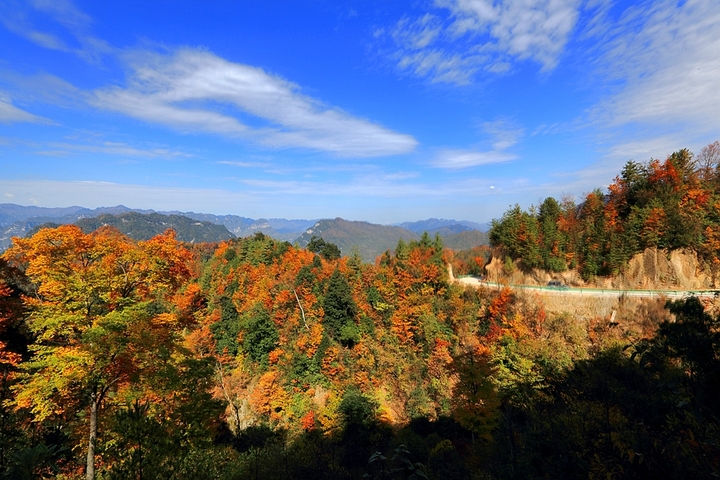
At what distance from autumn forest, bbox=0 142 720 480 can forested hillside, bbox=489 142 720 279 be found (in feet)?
0.58

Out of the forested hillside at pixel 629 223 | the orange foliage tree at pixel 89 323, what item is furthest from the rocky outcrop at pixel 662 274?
the orange foliage tree at pixel 89 323

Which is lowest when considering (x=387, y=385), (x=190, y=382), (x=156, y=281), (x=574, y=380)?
(x=387, y=385)

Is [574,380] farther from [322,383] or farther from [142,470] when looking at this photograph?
[142,470]

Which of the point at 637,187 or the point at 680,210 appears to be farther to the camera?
the point at 637,187

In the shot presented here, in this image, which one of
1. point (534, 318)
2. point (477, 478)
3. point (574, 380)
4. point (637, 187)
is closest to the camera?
point (477, 478)

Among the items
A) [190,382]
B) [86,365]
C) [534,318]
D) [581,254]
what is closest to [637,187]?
[581,254]

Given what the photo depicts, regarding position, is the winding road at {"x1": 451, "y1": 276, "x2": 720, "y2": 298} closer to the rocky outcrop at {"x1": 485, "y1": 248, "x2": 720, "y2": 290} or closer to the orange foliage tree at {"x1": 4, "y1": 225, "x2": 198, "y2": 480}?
the rocky outcrop at {"x1": 485, "y1": 248, "x2": 720, "y2": 290}

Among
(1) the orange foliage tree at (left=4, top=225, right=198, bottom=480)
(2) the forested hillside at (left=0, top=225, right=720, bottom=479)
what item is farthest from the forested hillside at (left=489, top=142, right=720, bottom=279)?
(1) the orange foliage tree at (left=4, top=225, right=198, bottom=480)

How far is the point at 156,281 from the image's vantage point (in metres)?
14.3

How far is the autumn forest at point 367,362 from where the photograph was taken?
8.57 m

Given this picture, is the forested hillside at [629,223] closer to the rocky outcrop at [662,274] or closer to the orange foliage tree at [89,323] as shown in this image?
the rocky outcrop at [662,274]

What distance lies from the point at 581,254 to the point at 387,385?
24366 mm

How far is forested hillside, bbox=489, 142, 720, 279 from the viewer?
2688 centimetres

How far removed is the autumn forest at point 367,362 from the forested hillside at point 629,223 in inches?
7.0
